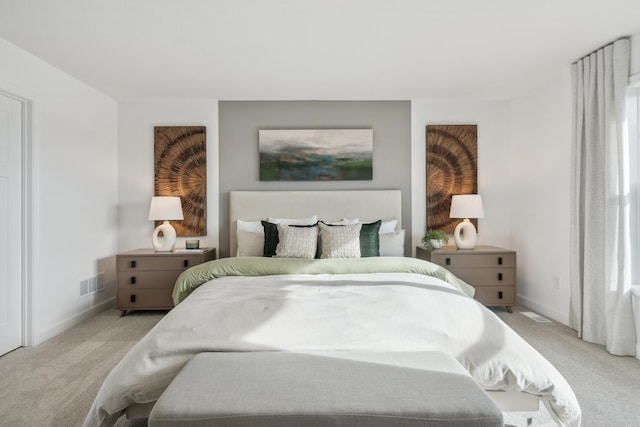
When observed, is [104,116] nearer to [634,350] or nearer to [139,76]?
[139,76]

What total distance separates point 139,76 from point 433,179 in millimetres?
3237

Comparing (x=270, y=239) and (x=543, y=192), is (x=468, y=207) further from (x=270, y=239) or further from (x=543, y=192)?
(x=270, y=239)

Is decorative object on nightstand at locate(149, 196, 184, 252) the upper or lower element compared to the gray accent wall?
lower

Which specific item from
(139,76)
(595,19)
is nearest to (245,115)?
(139,76)

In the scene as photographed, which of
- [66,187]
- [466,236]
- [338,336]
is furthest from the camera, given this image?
[466,236]

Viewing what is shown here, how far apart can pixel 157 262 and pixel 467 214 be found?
10.6 ft

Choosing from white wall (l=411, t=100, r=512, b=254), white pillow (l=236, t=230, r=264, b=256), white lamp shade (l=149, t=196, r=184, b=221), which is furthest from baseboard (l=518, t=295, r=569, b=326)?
white lamp shade (l=149, t=196, r=184, b=221)

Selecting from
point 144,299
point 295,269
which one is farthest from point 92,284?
point 295,269

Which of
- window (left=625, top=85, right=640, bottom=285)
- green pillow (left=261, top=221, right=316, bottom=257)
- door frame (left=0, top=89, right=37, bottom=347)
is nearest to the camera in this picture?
window (left=625, top=85, right=640, bottom=285)

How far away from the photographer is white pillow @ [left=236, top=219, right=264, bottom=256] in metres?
4.00

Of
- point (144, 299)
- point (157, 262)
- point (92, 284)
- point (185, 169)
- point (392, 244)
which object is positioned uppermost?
point (185, 169)

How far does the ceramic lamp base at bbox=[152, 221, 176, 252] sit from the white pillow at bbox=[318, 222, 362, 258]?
1658 mm

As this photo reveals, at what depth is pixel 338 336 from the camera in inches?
72.4

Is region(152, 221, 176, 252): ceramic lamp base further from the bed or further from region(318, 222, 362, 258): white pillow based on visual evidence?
region(318, 222, 362, 258): white pillow
